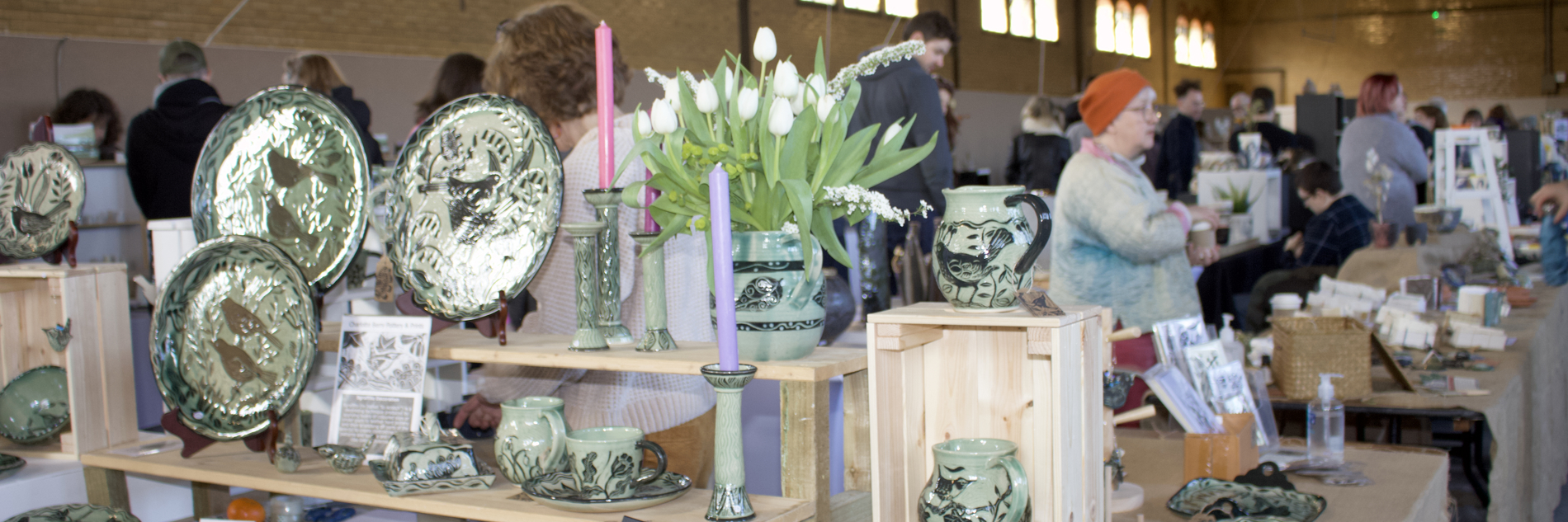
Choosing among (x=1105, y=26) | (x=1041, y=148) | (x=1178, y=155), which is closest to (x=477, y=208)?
(x=1041, y=148)

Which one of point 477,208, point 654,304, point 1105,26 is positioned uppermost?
point 1105,26

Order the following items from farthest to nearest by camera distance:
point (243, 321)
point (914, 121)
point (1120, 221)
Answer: point (914, 121) < point (1120, 221) < point (243, 321)

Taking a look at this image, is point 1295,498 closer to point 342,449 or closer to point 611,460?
point 611,460

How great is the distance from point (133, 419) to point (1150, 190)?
2063 mm

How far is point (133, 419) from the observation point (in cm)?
164

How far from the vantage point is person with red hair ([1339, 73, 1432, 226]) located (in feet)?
14.1

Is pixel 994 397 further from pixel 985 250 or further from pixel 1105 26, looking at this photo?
pixel 1105 26

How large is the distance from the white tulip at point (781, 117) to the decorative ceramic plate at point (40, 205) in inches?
46.9

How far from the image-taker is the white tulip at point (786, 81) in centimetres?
110

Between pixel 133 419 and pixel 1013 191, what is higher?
pixel 1013 191

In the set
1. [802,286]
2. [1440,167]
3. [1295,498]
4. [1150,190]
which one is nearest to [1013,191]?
[802,286]

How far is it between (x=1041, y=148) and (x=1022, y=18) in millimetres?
7606

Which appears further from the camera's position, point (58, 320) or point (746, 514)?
point (58, 320)

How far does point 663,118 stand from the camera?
1.12 m
